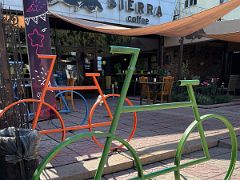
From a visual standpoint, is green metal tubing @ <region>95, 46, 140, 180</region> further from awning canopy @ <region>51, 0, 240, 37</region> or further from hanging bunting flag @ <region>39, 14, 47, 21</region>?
awning canopy @ <region>51, 0, 240, 37</region>

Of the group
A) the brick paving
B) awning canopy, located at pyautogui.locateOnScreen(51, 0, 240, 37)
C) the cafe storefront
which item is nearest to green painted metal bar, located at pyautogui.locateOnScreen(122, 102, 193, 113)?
the brick paving

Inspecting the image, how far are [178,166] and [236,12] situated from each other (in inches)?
1072

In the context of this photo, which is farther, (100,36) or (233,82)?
(100,36)

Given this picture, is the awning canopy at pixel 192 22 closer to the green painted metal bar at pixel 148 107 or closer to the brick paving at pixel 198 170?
the brick paving at pixel 198 170

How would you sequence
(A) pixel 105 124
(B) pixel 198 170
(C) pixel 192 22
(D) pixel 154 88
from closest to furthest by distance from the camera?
(B) pixel 198 170 → (A) pixel 105 124 → (C) pixel 192 22 → (D) pixel 154 88

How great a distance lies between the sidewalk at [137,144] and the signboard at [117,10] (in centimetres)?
451

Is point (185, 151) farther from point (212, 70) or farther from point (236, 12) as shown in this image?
point (236, 12)

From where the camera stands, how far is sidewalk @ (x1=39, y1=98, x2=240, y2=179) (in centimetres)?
341

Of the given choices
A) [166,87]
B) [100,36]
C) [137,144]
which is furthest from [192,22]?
[100,36]

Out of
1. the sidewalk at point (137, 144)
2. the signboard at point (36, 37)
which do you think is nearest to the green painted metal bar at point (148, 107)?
the sidewalk at point (137, 144)

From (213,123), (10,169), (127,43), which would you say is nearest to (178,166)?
(10,169)

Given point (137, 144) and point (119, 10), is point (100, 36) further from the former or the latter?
point (137, 144)

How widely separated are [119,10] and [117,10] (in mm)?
90

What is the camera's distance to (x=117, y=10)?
1105 centimetres
